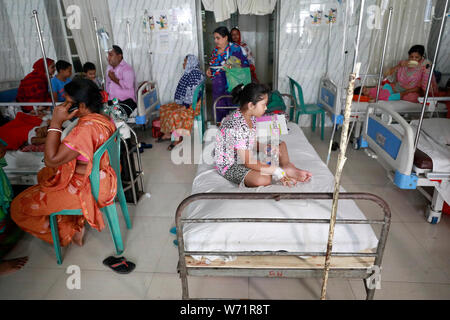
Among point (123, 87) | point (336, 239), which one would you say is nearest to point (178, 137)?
point (123, 87)

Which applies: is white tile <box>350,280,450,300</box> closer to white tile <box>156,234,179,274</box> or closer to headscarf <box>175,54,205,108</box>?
white tile <box>156,234,179,274</box>

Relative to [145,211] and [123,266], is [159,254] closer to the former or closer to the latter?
[123,266]

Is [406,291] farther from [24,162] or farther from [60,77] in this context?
[60,77]

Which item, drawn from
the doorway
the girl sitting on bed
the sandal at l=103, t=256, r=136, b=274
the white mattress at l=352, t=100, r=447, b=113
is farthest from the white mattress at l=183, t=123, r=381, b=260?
the doorway

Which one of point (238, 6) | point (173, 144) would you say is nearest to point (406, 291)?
point (173, 144)

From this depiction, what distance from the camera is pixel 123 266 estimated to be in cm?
225

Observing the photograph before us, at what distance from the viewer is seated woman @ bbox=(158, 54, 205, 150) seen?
4617mm

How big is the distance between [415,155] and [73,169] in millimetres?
2613

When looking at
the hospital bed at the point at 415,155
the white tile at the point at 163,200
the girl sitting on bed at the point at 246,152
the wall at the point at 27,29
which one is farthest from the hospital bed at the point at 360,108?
the wall at the point at 27,29

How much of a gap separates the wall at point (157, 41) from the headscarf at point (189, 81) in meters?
0.52

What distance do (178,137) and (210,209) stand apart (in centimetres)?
309

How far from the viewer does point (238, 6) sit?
498 centimetres

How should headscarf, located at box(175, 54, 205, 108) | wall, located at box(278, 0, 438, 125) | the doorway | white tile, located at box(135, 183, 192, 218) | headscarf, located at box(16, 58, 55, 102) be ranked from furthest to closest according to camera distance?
the doorway < headscarf, located at box(175, 54, 205, 108) < wall, located at box(278, 0, 438, 125) < headscarf, located at box(16, 58, 55, 102) < white tile, located at box(135, 183, 192, 218)

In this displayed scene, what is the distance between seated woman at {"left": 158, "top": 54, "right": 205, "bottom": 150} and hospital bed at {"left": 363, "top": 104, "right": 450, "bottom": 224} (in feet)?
8.60
